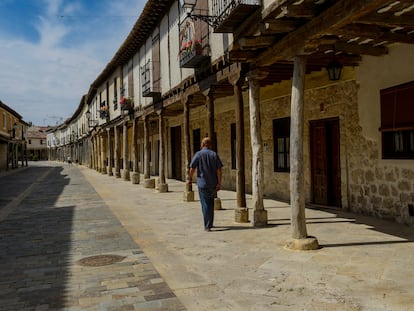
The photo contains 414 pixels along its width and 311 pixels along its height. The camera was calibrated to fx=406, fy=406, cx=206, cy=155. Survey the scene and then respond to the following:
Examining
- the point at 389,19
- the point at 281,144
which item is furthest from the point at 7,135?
the point at 389,19

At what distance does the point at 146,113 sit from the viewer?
1683 cm

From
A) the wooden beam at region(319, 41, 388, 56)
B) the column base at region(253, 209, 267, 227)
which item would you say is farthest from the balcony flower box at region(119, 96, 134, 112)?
the wooden beam at region(319, 41, 388, 56)

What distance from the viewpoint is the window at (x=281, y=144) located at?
11180 mm

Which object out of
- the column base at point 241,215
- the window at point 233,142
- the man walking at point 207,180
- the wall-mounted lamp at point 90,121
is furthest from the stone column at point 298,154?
the wall-mounted lamp at point 90,121

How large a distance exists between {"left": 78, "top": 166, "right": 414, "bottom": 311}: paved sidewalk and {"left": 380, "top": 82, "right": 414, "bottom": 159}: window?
1.35 metres

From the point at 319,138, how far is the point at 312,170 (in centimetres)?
84

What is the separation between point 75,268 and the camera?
204 inches

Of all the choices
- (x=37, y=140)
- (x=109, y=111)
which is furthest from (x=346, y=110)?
(x=37, y=140)

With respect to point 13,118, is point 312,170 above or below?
below

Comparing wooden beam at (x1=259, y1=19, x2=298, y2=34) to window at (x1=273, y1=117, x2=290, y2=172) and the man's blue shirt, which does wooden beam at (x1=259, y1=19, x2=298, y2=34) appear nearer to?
the man's blue shirt

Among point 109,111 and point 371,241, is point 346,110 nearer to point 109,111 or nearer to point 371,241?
point 371,241

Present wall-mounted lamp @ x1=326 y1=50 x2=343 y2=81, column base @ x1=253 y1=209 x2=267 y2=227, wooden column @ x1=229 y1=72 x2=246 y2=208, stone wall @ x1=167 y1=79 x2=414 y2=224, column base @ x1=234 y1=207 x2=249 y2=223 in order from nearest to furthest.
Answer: stone wall @ x1=167 y1=79 x2=414 y2=224 < column base @ x1=253 y1=209 x2=267 y2=227 < wall-mounted lamp @ x1=326 y1=50 x2=343 y2=81 < column base @ x1=234 y1=207 x2=249 y2=223 < wooden column @ x1=229 y1=72 x2=246 y2=208

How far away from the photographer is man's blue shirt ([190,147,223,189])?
7336mm

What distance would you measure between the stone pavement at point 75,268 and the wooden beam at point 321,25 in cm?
370
